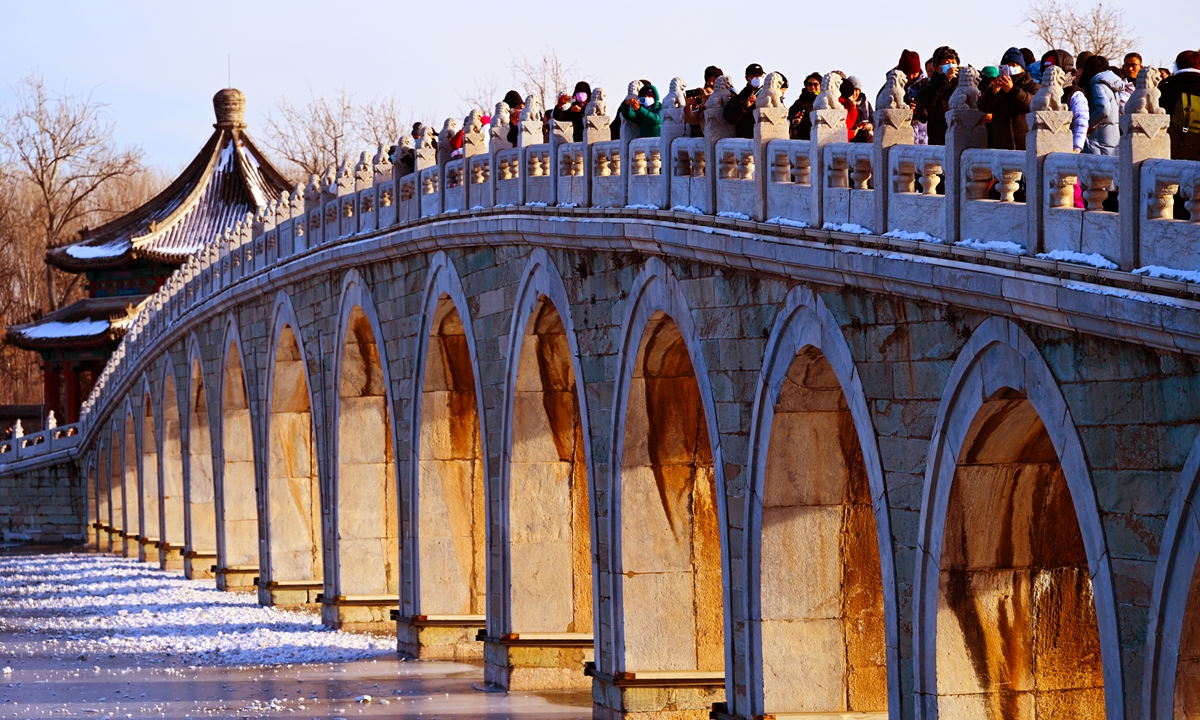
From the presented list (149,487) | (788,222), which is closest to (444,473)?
(788,222)

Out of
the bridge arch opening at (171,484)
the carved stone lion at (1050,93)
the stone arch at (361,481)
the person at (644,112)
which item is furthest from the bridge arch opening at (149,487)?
the carved stone lion at (1050,93)

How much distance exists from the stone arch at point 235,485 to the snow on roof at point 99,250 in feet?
60.4

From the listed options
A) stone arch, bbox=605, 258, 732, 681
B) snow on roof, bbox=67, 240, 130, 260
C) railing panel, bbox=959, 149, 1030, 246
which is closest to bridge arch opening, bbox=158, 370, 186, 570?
snow on roof, bbox=67, 240, 130, 260

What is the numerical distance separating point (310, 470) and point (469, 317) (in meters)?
8.02

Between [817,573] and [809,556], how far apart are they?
0.13 meters

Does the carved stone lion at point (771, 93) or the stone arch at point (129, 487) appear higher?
the carved stone lion at point (771, 93)

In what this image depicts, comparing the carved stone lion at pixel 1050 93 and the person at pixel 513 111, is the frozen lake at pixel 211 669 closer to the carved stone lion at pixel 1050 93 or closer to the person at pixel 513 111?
the person at pixel 513 111

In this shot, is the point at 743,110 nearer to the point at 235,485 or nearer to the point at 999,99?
the point at 999,99

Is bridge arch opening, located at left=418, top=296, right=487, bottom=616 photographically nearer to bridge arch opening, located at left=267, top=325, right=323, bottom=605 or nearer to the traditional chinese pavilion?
bridge arch opening, located at left=267, top=325, right=323, bottom=605

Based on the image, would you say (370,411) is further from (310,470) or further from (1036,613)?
(1036,613)

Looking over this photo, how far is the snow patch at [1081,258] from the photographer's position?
25.0 feet

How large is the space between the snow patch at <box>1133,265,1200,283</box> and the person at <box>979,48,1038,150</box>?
1953 mm

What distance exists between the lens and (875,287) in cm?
955

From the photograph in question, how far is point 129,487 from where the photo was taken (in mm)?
37031
